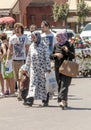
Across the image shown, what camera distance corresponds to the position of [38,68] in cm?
1263

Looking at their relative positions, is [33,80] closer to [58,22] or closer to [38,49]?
[38,49]

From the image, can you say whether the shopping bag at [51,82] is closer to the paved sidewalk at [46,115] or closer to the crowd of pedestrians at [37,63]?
the crowd of pedestrians at [37,63]

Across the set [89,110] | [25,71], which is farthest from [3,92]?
[89,110]

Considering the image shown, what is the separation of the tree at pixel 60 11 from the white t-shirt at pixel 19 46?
49.1m

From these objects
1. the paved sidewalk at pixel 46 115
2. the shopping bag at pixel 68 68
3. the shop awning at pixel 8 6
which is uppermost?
the shopping bag at pixel 68 68

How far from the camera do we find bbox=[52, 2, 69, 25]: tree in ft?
208

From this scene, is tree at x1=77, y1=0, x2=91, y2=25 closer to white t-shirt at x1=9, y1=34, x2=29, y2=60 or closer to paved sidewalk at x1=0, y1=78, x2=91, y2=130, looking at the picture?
paved sidewalk at x1=0, y1=78, x2=91, y2=130

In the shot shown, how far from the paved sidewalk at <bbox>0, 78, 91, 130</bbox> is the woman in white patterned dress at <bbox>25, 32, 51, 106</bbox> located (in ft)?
1.00

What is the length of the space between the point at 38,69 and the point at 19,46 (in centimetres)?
167

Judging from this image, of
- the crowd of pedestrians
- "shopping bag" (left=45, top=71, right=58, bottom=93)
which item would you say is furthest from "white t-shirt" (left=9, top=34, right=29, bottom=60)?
"shopping bag" (left=45, top=71, right=58, bottom=93)

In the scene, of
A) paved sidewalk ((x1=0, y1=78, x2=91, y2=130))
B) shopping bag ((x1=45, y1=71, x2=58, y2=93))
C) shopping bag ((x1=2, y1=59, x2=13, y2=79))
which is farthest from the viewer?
shopping bag ((x1=2, y1=59, x2=13, y2=79))

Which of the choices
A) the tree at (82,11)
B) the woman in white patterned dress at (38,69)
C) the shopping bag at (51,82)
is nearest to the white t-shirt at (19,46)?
the woman in white patterned dress at (38,69)

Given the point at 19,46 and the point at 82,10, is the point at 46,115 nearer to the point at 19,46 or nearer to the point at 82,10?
the point at 19,46

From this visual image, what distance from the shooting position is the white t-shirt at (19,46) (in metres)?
14.1
